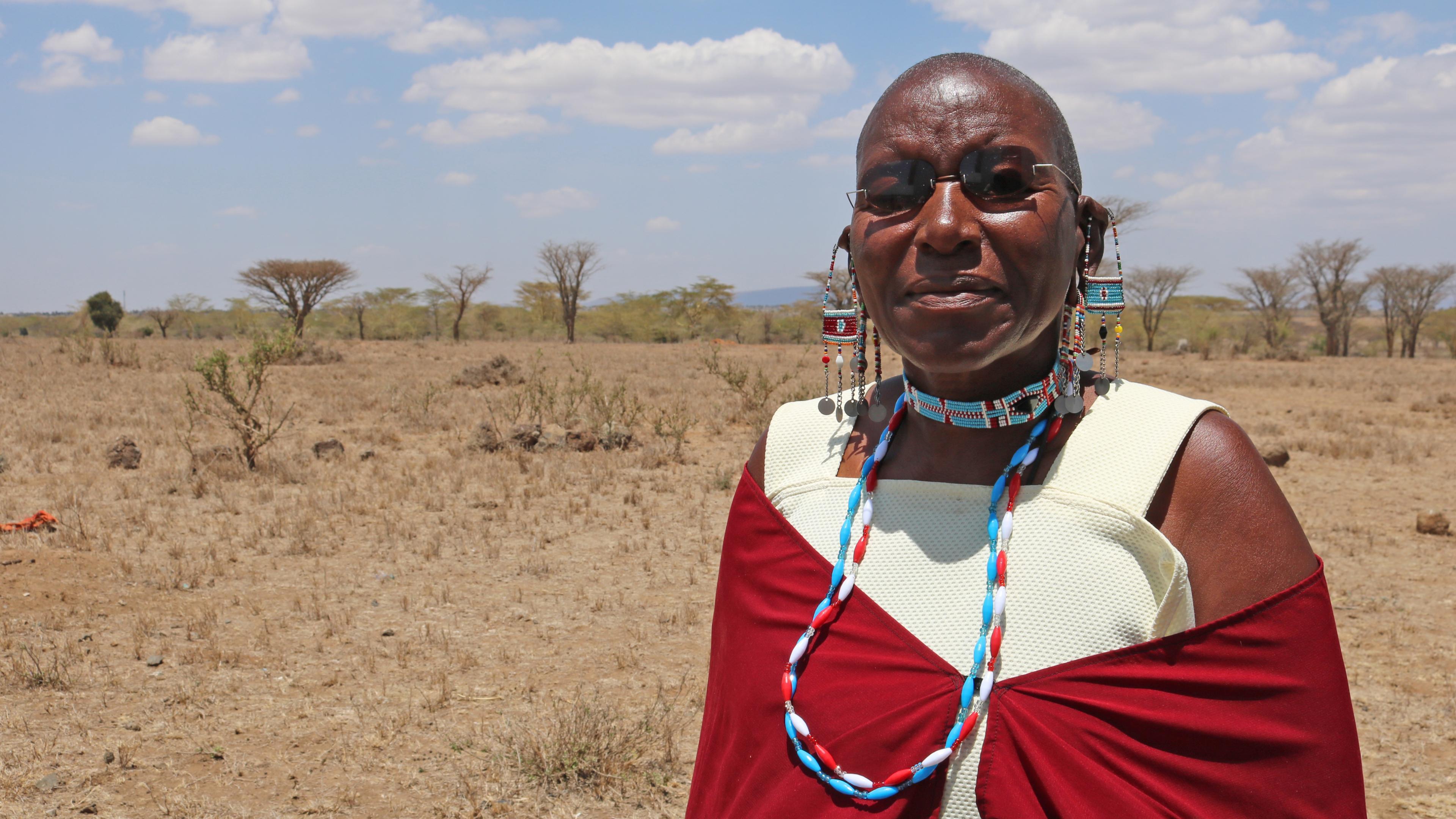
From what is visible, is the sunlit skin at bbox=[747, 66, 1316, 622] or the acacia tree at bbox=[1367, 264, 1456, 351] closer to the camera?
the sunlit skin at bbox=[747, 66, 1316, 622]

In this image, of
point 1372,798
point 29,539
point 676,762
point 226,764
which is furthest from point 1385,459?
point 29,539

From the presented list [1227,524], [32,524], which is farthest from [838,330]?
[32,524]

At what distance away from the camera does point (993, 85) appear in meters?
1.27

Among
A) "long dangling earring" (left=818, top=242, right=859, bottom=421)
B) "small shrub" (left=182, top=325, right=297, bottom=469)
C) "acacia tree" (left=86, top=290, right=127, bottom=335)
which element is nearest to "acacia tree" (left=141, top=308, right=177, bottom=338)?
"acacia tree" (left=86, top=290, right=127, bottom=335)

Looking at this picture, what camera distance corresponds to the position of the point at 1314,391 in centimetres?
1875

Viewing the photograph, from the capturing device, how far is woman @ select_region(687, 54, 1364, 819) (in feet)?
3.74

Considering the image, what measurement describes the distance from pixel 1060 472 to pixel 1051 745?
32 cm

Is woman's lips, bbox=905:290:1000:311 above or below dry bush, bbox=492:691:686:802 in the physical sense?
above

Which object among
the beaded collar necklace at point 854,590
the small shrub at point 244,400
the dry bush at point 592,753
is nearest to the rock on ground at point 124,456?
the small shrub at point 244,400

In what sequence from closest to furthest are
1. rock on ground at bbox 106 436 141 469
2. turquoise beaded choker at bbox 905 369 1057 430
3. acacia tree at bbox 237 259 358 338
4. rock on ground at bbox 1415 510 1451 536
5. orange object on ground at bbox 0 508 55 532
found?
turquoise beaded choker at bbox 905 369 1057 430 < orange object on ground at bbox 0 508 55 532 < rock on ground at bbox 1415 510 1451 536 < rock on ground at bbox 106 436 141 469 < acacia tree at bbox 237 259 358 338

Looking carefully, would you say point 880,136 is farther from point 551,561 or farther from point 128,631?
point 551,561

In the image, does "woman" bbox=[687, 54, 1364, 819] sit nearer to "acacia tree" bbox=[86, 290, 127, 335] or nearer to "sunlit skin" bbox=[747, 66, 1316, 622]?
"sunlit skin" bbox=[747, 66, 1316, 622]

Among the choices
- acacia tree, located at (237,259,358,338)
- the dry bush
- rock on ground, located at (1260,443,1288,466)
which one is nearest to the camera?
the dry bush

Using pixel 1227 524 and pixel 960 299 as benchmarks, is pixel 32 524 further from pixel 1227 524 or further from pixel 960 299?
pixel 1227 524
